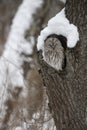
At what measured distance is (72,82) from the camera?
15.7ft

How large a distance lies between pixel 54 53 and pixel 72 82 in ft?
1.02

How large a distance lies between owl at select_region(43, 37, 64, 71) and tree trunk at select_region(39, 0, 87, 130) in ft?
0.19

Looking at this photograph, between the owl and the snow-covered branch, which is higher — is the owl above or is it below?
below

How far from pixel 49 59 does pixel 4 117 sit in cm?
191

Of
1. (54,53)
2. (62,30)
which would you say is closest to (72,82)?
(54,53)

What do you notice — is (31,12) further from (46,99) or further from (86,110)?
(86,110)

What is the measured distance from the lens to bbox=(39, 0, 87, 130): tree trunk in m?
4.70

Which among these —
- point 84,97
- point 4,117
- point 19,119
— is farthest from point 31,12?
point 84,97

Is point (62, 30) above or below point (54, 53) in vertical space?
above

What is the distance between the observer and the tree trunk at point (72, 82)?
470cm

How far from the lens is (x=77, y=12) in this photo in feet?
15.6

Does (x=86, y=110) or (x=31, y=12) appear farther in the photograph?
(x=31, y=12)

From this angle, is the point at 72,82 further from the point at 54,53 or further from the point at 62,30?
Result: the point at 62,30

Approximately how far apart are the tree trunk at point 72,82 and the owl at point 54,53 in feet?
0.19
